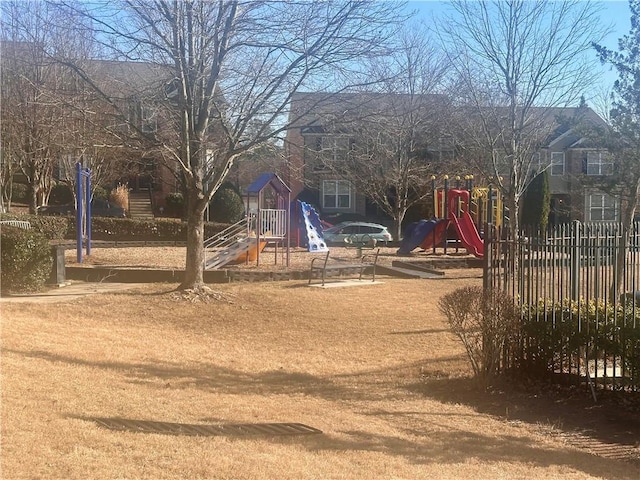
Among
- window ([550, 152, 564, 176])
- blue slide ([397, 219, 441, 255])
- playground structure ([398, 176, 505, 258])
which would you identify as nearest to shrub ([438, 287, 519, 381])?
playground structure ([398, 176, 505, 258])

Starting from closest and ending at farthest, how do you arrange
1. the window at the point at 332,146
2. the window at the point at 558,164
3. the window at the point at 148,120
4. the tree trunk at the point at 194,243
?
1. the window at the point at 148,120
2. the tree trunk at the point at 194,243
3. the window at the point at 332,146
4. the window at the point at 558,164

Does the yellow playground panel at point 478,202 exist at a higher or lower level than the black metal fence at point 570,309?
higher

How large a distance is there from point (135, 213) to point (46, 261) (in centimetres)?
2648

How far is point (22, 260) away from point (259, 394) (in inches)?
319

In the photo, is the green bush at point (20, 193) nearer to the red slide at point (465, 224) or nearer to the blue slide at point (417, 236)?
the blue slide at point (417, 236)

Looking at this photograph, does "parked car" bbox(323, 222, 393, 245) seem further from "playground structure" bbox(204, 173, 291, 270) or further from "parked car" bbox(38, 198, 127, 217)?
"parked car" bbox(38, 198, 127, 217)

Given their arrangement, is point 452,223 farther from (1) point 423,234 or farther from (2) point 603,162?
(2) point 603,162

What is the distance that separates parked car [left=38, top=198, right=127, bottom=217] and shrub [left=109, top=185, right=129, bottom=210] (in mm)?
851

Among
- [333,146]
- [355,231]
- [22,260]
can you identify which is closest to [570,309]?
[333,146]

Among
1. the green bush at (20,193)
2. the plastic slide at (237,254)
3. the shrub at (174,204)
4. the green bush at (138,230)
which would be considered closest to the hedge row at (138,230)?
the green bush at (138,230)

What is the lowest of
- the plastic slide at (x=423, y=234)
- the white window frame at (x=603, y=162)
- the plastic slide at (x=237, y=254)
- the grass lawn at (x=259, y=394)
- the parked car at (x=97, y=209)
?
the grass lawn at (x=259, y=394)

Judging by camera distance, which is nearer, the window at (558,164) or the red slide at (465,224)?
the red slide at (465,224)

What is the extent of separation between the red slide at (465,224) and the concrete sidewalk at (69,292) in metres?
12.8

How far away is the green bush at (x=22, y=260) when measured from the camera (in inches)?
557
